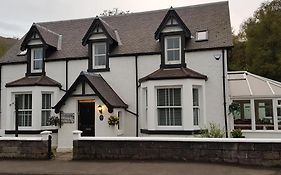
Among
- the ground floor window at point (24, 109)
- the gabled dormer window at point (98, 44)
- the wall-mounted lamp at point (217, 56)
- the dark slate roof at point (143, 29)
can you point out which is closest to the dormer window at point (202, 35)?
the dark slate roof at point (143, 29)

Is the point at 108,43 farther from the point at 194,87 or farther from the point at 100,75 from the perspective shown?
the point at 194,87

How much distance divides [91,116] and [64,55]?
4.62 metres

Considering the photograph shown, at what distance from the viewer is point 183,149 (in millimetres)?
12039

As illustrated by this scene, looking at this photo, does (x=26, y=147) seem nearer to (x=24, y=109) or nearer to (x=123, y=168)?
(x=123, y=168)

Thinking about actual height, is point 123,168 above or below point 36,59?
below

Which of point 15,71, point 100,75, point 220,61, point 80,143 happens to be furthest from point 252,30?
point 80,143

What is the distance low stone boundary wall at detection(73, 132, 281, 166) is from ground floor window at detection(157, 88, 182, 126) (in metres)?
4.31

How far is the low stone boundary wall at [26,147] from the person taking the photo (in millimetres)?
13420

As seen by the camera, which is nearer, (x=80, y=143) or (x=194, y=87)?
(x=80, y=143)

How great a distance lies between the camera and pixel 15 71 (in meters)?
20.4

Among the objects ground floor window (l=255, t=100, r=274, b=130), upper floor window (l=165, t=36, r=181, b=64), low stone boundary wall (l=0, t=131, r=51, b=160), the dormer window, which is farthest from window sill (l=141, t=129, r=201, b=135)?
ground floor window (l=255, t=100, r=274, b=130)

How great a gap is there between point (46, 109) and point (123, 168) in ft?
29.7

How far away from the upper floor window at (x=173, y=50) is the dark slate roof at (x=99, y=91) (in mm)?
3461

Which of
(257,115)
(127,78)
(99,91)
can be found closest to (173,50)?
(127,78)
